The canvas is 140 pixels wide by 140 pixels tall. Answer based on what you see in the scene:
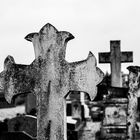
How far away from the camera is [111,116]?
9430mm

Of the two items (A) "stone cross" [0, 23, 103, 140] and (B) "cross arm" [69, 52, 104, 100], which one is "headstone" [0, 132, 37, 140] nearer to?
(A) "stone cross" [0, 23, 103, 140]

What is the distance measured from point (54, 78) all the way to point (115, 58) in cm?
623

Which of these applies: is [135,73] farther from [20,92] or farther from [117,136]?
[117,136]

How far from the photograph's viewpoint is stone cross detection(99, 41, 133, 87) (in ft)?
36.8

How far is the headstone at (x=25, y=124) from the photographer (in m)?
8.45

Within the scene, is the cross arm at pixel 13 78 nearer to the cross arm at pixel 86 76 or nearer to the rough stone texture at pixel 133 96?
the cross arm at pixel 86 76

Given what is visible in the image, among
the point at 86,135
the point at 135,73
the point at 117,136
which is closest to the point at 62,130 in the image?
the point at 135,73

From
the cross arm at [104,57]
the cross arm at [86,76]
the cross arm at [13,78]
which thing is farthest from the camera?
the cross arm at [104,57]

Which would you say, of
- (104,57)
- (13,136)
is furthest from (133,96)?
(104,57)

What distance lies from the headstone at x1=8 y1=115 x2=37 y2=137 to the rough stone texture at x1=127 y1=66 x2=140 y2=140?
8.40 ft

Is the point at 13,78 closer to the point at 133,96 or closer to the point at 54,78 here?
the point at 54,78

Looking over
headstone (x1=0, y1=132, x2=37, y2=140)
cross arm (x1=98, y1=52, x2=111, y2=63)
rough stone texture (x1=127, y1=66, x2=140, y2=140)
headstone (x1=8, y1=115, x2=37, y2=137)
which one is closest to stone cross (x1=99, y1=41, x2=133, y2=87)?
cross arm (x1=98, y1=52, x2=111, y2=63)

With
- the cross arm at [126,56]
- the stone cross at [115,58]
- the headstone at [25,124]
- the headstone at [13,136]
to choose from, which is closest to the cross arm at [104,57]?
the stone cross at [115,58]

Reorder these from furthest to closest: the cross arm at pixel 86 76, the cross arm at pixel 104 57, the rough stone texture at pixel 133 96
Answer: the cross arm at pixel 104 57 → the rough stone texture at pixel 133 96 → the cross arm at pixel 86 76
